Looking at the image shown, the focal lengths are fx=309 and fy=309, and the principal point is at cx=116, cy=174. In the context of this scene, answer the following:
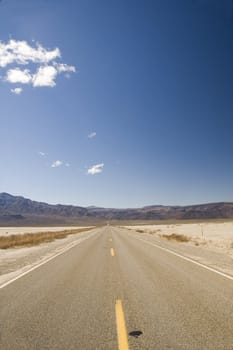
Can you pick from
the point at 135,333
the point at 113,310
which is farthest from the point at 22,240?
the point at 135,333

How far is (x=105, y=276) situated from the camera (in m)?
10.3

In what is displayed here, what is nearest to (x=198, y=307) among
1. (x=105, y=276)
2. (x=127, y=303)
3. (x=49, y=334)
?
(x=127, y=303)

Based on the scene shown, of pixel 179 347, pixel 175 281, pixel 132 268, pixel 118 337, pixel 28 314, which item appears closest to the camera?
pixel 179 347

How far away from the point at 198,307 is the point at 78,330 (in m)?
2.69

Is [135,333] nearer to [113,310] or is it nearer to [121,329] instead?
[121,329]

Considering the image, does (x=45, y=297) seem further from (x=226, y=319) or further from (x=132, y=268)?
(x=132, y=268)

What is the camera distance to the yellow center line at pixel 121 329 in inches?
175

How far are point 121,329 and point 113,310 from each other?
1.17 m

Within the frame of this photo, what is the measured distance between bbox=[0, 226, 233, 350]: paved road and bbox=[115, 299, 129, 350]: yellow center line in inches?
2.2

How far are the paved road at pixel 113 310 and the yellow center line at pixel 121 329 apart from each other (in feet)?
0.19

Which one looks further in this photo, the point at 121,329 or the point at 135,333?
the point at 121,329

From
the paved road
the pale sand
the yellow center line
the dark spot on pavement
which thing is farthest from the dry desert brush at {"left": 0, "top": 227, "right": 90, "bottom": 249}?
A: the dark spot on pavement

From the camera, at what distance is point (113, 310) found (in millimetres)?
6234

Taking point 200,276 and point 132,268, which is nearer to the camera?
point 200,276
